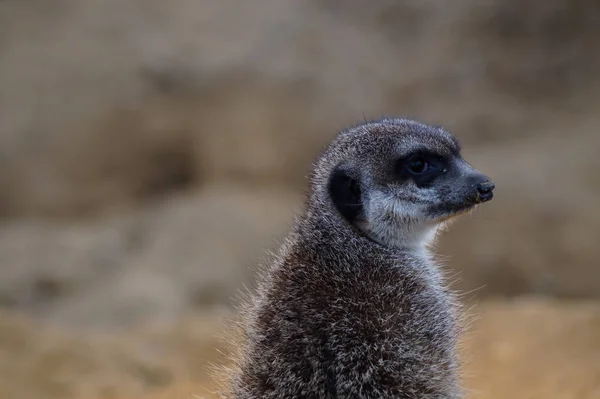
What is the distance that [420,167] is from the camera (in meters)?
2.32

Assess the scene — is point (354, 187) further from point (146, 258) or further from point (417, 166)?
point (146, 258)

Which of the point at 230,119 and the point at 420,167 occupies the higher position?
the point at 230,119

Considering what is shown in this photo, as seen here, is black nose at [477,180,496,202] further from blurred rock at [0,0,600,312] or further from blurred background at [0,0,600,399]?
blurred rock at [0,0,600,312]

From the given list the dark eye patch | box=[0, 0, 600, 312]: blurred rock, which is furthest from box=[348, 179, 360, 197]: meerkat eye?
box=[0, 0, 600, 312]: blurred rock

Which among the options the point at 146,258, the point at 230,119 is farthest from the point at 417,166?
the point at 230,119

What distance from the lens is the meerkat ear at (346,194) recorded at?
7.53 feet

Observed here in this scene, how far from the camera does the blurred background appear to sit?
691 cm

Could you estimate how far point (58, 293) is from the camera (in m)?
7.01

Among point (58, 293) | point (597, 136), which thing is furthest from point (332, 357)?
point (597, 136)

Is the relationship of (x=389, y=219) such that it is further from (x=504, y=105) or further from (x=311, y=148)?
(x=504, y=105)

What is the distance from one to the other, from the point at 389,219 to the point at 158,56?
280 inches

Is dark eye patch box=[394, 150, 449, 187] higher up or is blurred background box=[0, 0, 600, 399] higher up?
blurred background box=[0, 0, 600, 399]

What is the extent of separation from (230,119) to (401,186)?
652 centimetres

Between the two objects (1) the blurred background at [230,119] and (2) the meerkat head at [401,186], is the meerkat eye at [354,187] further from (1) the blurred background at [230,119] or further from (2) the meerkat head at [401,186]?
(1) the blurred background at [230,119]
